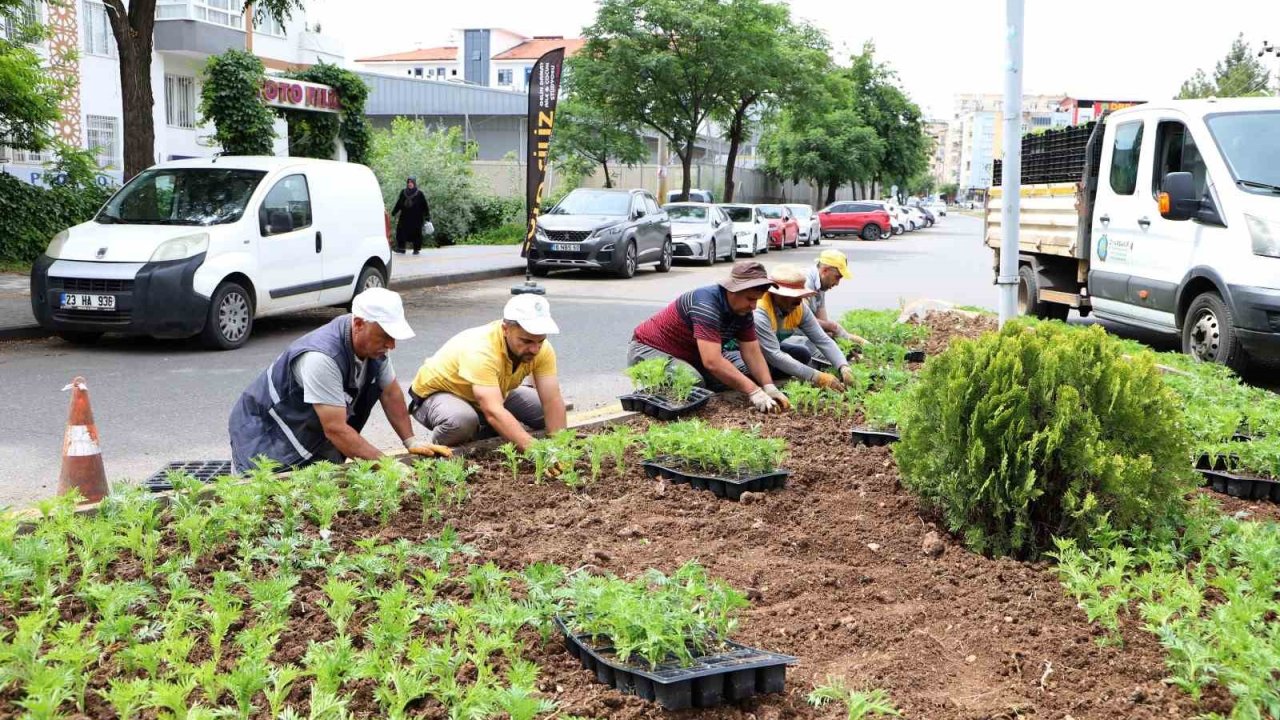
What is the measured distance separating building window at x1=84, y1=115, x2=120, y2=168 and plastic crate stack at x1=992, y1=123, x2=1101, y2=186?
26732 mm

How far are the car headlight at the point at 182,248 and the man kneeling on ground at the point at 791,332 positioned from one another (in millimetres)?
6092

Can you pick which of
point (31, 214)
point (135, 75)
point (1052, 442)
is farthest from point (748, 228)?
point (1052, 442)

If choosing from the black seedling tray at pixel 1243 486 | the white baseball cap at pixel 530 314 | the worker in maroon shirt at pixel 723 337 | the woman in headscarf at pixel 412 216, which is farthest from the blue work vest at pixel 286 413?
the woman in headscarf at pixel 412 216

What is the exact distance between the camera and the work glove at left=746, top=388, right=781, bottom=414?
277 inches

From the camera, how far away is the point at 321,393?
5.23 meters

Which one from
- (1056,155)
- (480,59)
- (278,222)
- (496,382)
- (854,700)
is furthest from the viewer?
(480,59)

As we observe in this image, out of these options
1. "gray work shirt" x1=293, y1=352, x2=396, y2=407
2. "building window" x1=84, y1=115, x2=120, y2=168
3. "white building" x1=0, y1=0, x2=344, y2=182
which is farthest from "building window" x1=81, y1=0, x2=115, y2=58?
"gray work shirt" x1=293, y1=352, x2=396, y2=407

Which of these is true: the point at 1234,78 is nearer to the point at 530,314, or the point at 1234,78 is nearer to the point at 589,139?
the point at 589,139

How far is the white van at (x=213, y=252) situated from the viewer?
10820mm

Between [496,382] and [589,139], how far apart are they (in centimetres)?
3375

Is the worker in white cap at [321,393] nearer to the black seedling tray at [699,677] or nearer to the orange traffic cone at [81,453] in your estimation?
the orange traffic cone at [81,453]

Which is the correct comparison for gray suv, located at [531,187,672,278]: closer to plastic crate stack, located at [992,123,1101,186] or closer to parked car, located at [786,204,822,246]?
plastic crate stack, located at [992,123,1101,186]

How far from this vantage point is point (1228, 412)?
6.18 meters

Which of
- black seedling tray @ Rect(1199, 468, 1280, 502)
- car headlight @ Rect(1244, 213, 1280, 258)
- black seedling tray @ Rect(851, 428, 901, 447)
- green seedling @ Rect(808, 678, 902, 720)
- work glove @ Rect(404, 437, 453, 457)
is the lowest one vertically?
green seedling @ Rect(808, 678, 902, 720)
